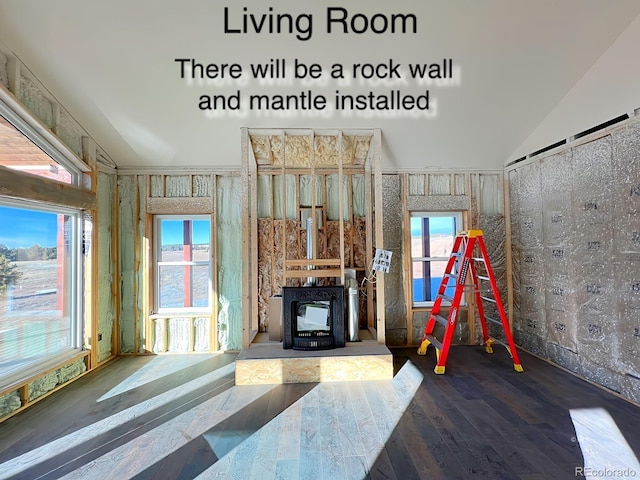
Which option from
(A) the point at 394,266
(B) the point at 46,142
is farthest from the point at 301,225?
(B) the point at 46,142

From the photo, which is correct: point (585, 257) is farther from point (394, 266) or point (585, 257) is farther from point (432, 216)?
point (394, 266)

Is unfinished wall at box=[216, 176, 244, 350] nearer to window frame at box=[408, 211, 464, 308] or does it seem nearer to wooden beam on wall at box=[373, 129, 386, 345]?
wooden beam on wall at box=[373, 129, 386, 345]

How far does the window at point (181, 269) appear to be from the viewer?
4.52 meters

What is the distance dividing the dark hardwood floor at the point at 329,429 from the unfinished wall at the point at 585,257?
0.36 m

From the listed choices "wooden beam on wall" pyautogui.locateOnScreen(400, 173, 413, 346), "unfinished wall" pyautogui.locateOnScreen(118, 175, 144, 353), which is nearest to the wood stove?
"wooden beam on wall" pyautogui.locateOnScreen(400, 173, 413, 346)

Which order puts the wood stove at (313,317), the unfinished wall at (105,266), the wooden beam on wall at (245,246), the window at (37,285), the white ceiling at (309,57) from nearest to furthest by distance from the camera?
the white ceiling at (309,57) < the window at (37,285) < the wood stove at (313,317) < the wooden beam on wall at (245,246) < the unfinished wall at (105,266)

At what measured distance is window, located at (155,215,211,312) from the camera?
14.8ft

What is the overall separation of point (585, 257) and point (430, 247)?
184 centimetres

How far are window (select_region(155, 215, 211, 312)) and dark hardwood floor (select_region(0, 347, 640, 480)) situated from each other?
114 cm

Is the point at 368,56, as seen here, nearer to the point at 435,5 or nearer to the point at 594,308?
the point at 435,5

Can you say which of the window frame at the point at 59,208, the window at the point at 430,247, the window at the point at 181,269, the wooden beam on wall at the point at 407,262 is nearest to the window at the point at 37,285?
the window frame at the point at 59,208

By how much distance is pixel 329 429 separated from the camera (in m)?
2.50

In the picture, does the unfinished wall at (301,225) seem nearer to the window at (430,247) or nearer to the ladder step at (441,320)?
the window at (430,247)

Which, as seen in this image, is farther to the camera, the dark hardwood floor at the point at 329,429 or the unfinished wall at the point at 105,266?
the unfinished wall at the point at 105,266
